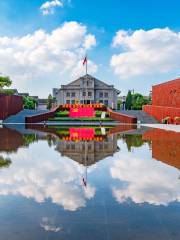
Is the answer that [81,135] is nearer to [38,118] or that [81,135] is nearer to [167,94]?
[38,118]

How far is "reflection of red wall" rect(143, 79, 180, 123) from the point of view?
27906 millimetres

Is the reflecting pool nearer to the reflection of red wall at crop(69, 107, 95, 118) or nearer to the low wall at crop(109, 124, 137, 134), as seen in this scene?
the low wall at crop(109, 124, 137, 134)

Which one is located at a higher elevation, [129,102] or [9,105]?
[129,102]

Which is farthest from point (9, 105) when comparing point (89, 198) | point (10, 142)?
point (89, 198)

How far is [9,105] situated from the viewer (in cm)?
3431

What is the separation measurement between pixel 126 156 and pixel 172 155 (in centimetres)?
147

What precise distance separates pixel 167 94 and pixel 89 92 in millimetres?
34328

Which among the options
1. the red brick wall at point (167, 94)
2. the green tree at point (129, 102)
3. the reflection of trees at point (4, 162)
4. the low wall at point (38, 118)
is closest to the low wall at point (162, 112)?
the red brick wall at point (167, 94)

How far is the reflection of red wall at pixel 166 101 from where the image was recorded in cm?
2791

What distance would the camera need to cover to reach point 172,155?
902 cm

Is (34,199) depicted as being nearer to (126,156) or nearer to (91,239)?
(91,239)

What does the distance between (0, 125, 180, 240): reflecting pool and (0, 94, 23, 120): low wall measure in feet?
→ 81.3

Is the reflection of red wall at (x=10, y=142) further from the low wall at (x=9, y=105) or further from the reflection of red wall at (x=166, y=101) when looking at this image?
the low wall at (x=9, y=105)

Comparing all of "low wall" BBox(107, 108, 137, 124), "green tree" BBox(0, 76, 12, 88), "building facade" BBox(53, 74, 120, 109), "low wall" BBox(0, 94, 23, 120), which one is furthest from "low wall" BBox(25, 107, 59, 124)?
"building facade" BBox(53, 74, 120, 109)
